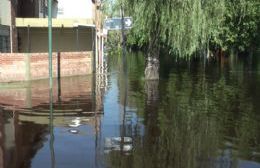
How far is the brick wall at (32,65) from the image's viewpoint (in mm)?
22375

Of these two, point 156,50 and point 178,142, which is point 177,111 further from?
point 156,50

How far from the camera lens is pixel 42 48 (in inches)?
1425

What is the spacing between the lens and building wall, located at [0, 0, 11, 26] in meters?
28.4

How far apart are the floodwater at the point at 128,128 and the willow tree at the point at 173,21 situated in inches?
143

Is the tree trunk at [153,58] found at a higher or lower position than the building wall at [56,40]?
lower

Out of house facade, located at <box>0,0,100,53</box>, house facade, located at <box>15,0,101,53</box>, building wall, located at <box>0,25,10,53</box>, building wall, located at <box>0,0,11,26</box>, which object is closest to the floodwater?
building wall, located at <box>0,25,10,53</box>

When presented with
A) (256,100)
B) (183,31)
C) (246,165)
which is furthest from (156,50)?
(246,165)

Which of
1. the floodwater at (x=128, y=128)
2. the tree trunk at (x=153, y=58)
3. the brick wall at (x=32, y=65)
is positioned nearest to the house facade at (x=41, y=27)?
the brick wall at (x=32, y=65)

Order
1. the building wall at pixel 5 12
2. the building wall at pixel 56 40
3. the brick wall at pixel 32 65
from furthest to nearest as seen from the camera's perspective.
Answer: the building wall at pixel 56 40
the building wall at pixel 5 12
the brick wall at pixel 32 65

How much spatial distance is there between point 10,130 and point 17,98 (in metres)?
5.72

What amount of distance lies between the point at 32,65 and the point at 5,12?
6.75 meters

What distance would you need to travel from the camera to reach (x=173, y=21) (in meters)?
22.9

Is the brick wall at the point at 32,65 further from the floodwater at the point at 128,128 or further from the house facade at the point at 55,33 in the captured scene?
the house facade at the point at 55,33

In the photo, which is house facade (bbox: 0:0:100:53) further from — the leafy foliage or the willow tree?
the willow tree
